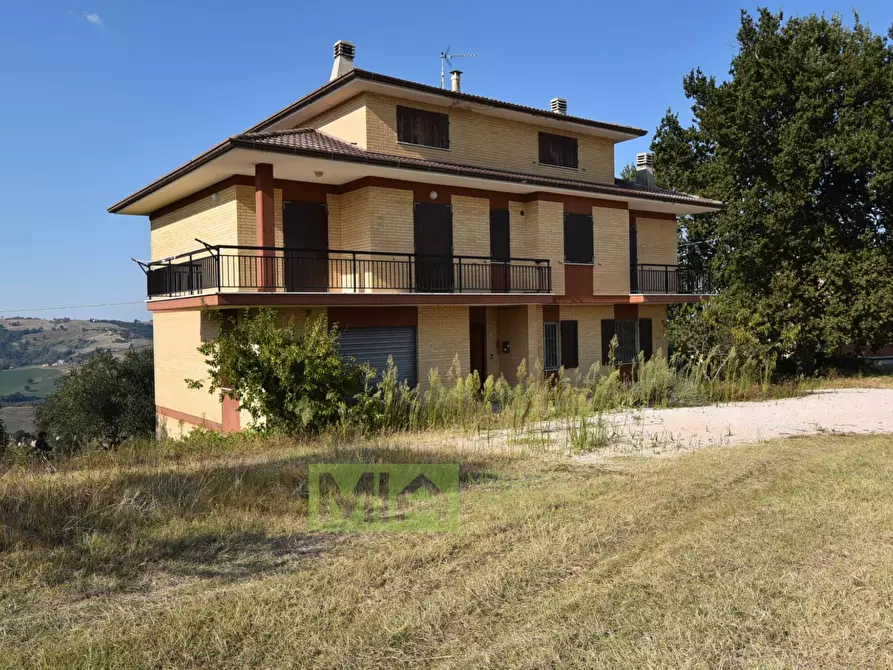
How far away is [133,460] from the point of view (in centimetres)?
1037

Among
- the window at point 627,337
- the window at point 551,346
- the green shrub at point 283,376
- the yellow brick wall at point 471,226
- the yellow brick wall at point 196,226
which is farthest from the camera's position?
the window at point 627,337

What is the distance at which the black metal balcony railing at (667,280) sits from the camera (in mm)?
24141

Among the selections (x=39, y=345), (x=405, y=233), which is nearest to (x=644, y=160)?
(x=405, y=233)

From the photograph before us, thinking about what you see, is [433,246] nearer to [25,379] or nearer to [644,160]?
[644,160]

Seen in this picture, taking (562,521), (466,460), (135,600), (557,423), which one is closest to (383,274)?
(557,423)

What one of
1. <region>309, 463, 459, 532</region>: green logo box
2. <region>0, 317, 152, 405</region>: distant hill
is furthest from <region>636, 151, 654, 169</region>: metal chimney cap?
<region>0, 317, 152, 405</region>: distant hill

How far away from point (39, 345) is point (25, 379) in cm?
2156

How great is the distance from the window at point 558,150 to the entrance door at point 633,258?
10.8 feet

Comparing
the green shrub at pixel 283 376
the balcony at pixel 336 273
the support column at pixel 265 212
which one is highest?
the support column at pixel 265 212

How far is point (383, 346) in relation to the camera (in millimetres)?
18000

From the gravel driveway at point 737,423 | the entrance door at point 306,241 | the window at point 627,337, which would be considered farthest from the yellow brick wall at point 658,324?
the entrance door at point 306,241

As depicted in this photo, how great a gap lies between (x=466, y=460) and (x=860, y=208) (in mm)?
23436

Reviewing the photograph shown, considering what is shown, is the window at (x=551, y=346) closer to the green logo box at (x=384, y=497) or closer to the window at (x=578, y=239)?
the window at (x=578, y=239)

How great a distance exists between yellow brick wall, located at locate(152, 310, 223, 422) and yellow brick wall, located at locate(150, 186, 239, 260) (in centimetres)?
201
